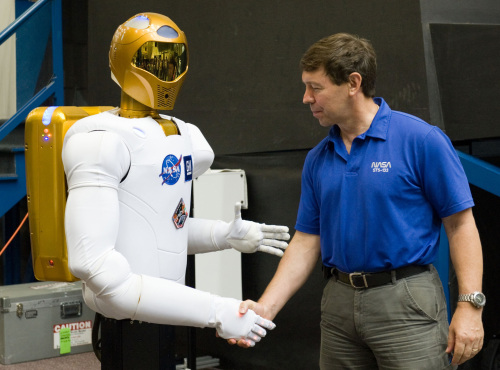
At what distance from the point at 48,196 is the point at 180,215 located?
472 millimetres

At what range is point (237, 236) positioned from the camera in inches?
101

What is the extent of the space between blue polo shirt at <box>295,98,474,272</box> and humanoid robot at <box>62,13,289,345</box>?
35 cm

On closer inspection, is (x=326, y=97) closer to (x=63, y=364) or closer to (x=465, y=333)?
(x=465, y=333)

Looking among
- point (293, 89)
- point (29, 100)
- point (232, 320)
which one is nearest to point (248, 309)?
point (232, 320)

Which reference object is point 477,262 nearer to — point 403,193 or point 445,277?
point 403,193

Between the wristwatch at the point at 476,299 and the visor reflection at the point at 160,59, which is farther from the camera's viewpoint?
the visor reflection at the point at 160,59

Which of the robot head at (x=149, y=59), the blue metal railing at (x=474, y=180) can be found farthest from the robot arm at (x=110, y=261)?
the blue metal railing at (x=474, y=180)

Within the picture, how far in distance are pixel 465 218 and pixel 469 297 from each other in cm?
23

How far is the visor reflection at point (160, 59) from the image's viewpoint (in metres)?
2.38

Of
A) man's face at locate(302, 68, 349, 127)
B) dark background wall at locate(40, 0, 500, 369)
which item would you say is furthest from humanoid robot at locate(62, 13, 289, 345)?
dark background wall at locate(40, 0, 500, 369)

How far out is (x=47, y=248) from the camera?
101 inches

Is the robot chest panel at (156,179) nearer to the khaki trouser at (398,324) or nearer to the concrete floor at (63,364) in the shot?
the khaki trouser at (398,324)

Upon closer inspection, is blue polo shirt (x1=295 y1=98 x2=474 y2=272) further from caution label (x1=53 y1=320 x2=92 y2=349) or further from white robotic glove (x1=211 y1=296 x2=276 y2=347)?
→ caution label (x1=53 y1=320 x2=92 y2=349)

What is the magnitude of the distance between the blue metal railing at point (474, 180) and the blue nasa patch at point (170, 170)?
4.90ft
